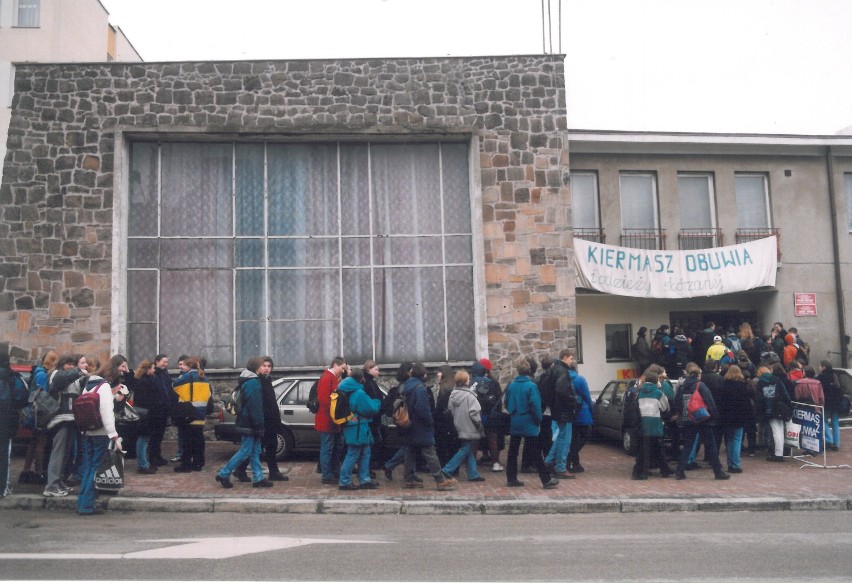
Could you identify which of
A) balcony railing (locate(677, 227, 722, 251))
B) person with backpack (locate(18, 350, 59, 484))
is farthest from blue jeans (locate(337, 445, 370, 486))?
balcony railing (locate(677, 227, 722, 251))

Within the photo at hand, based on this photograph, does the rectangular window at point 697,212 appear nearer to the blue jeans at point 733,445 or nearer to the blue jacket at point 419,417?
the blue jeans at point 733,445

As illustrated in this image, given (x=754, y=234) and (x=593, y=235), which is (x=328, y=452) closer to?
(x=593, y=235)

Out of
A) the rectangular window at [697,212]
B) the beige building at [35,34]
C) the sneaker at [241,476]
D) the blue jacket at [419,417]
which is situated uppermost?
the beige building at [35,34]

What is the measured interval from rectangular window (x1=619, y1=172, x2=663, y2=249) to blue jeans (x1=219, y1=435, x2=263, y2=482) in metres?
11.1

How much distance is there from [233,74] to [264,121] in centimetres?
109

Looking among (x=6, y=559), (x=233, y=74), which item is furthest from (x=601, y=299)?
(x=6, y=559)

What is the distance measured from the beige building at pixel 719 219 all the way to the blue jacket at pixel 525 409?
308 inches

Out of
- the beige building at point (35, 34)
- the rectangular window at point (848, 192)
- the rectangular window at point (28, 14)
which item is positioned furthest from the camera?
the rectangular window at point (28, 14)

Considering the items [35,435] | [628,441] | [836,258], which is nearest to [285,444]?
[35,435]

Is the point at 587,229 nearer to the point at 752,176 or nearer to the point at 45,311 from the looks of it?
the point at 752,176

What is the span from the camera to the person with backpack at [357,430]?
10.1m

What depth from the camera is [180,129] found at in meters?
14.7

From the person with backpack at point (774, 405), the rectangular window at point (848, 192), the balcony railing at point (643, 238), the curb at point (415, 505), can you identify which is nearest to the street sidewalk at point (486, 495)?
the curb at point (415, 505)

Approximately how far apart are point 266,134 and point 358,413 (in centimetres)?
713
